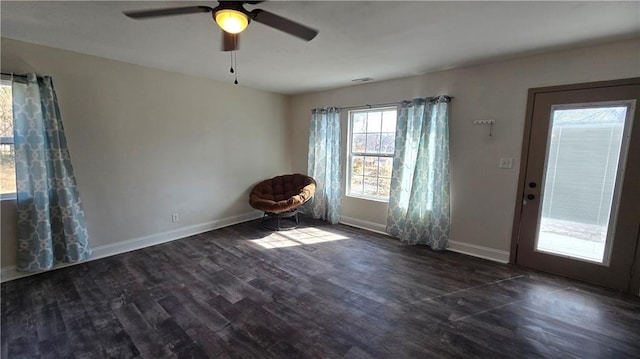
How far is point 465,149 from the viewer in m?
3.31

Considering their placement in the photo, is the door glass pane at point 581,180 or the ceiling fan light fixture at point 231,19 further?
the door glass pane at point 581,180

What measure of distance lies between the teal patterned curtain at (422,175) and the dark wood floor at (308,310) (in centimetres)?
44

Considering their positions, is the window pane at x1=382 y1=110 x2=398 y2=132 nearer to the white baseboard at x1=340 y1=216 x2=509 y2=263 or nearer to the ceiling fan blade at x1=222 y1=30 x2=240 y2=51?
the white baseboard at x1=340 y1=216 x2=509 y2=263

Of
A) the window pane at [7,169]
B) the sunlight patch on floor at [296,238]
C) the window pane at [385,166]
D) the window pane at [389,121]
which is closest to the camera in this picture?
the window pane at [7,169]

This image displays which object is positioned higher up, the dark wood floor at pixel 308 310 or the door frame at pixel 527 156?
the door frame at pixel 527 156

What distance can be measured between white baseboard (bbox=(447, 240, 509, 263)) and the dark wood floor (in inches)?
5.3

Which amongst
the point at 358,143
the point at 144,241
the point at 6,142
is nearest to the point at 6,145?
the point at 6,142

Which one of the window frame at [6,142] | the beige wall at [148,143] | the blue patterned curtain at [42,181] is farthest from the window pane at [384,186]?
the window frame at [6,142]

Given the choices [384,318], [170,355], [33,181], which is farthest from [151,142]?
[384,318]

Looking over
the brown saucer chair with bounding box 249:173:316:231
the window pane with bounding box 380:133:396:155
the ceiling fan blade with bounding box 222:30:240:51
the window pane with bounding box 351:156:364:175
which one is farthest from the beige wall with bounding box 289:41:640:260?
the ceiling fan blade with bounding box 222:30:240:51

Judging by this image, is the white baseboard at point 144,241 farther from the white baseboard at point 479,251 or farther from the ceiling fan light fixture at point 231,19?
the white baseboard at point 479,251

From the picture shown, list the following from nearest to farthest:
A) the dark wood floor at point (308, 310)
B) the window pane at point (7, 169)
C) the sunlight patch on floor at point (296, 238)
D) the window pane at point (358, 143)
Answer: the dark wood floor at point (308, 310) → the window pane at point (7, 169) → the sunlight patch on floor at point (296, 238) → the window pane at point (358, 143)

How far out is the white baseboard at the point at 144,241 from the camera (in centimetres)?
263

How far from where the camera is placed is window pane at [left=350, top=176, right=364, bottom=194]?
4.51 metres
